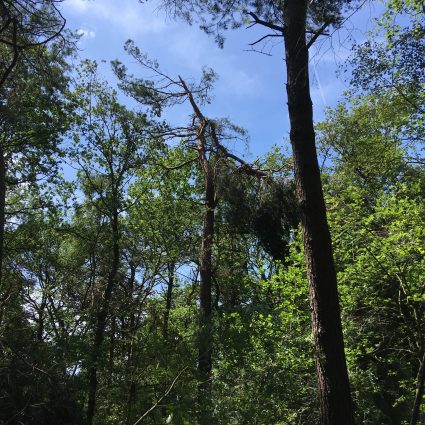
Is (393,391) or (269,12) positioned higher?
(269,12)

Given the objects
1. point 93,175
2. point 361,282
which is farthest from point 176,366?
point 93,175

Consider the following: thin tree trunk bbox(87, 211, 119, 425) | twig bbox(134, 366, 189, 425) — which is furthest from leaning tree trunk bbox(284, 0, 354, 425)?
thin tree trunk bbox(87, 211, 119, 425)

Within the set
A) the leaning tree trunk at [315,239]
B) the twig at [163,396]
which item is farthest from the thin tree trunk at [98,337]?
the leaning tree trunk at [315,239]

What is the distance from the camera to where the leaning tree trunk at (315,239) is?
4301 millimetres

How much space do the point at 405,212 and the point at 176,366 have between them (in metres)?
5.09

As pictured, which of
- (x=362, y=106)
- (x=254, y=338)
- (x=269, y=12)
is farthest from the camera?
(x=362, y=106)

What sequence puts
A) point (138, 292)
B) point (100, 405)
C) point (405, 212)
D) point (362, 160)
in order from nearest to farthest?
point (100, 405)
point (405, 212)
point (138, 292)
point (362, 160)

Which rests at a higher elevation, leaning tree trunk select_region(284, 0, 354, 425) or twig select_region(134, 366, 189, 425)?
leaning tree trunk select_region(284, 0, 354, 425)

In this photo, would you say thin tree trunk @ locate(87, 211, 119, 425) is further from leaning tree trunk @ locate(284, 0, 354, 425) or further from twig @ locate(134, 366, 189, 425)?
leaning tree trunk @ locate(284, 0, 354, 425)

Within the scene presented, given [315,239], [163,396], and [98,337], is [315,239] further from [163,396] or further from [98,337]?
[98,337]

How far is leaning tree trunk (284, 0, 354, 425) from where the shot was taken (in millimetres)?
4301

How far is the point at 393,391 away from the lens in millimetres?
8117

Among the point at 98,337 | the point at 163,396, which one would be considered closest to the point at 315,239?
the point at 163,396

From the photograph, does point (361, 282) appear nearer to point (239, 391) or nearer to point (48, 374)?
point (239, 391)
